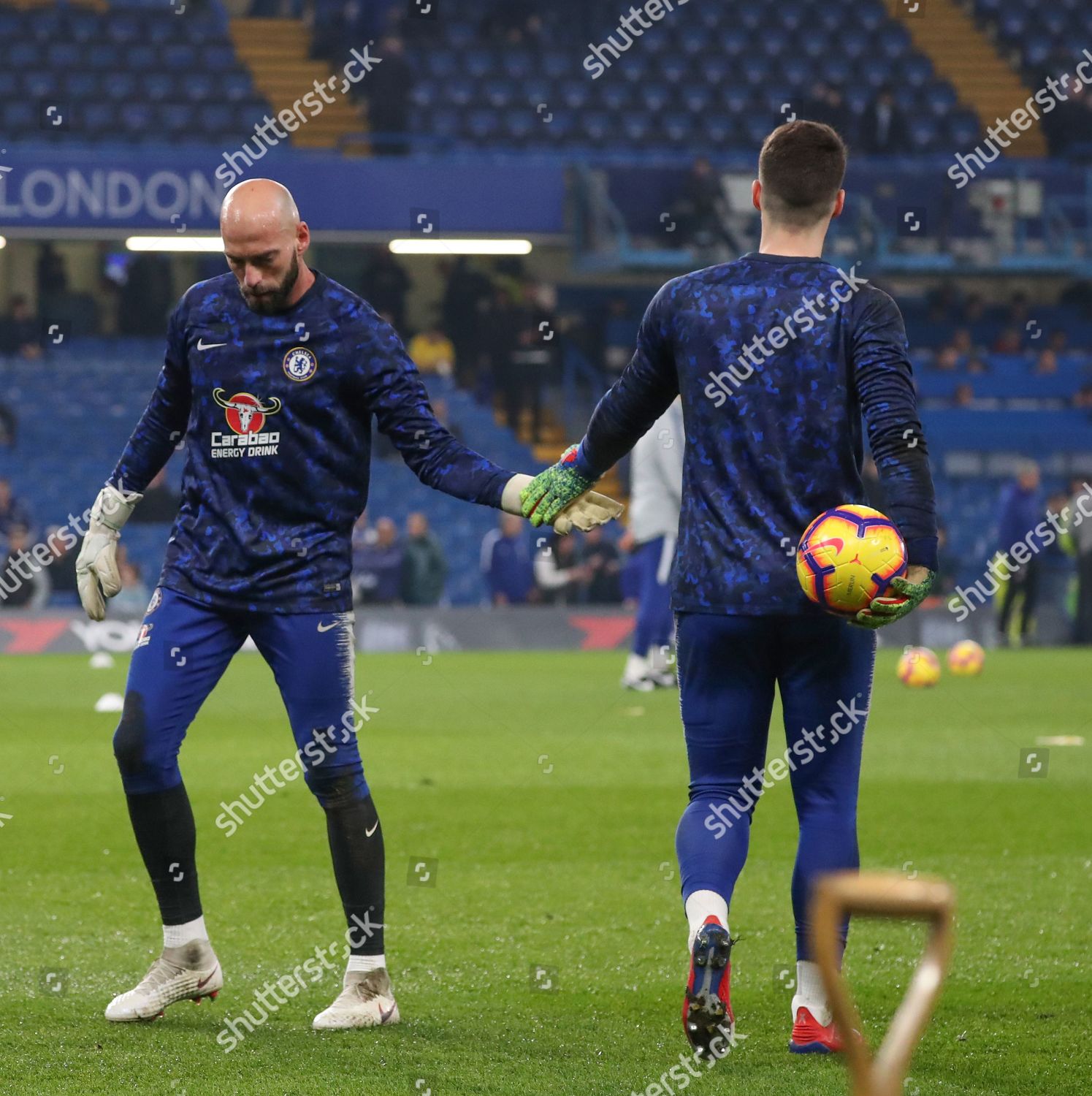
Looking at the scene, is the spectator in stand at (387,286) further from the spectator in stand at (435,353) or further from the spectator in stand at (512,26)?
the spectator in stand at (512,26)

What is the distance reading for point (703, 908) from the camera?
3.79m

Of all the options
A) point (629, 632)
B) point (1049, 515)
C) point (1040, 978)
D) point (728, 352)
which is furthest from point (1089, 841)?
point (1049, 515)

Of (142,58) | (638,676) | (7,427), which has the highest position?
(142,58)

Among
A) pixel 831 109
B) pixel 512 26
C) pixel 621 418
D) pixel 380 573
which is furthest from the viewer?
pixel 512 26

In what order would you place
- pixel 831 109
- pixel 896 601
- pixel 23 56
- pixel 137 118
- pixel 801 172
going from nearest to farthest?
pixel 896 601, pixel 801 172, pixel 137 118, pixel 831 109, pixel 23 56

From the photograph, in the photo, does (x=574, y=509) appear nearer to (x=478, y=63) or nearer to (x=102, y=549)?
(x=102, y=549)

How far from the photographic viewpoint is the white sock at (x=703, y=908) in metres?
3.74

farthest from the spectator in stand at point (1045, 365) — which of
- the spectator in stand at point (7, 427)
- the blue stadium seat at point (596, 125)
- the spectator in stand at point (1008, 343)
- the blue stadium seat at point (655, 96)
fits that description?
the spectator in stand at point (7, 427)

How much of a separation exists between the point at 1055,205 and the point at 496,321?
27.3ft

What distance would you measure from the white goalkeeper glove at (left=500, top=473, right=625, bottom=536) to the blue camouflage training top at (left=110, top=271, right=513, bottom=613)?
4 cm

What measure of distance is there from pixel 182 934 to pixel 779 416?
2014 mm

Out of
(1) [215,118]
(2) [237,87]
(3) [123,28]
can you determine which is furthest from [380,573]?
(3) [123,28]

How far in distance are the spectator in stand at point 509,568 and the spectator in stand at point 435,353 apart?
475 centimetres

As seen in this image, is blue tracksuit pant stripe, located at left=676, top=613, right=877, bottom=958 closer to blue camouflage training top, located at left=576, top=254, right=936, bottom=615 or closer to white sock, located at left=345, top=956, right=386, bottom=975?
blue camouflage training top, located at left=576, top=254, right=936, bottom=615
